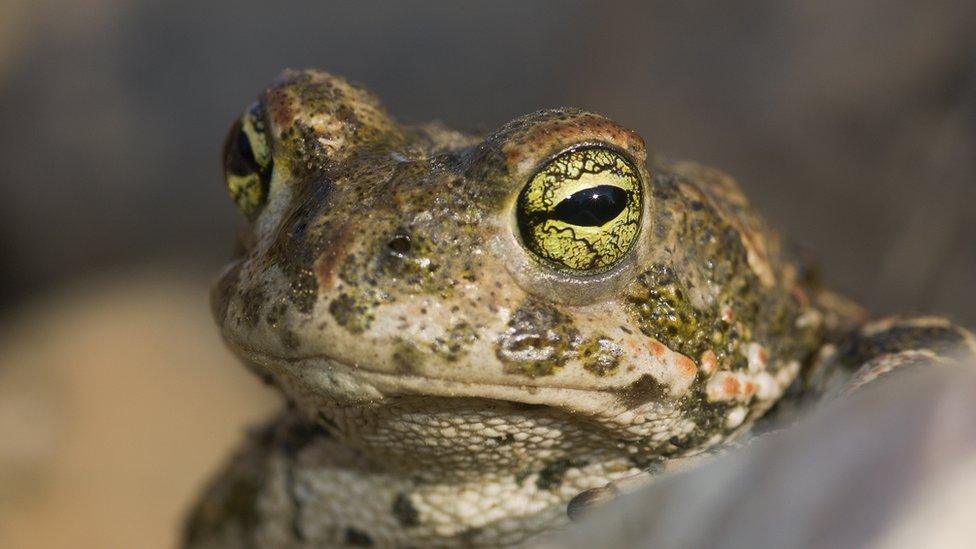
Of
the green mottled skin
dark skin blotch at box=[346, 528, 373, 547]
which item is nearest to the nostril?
the green mottled skin

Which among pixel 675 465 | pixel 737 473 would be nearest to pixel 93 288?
pixel 675 465

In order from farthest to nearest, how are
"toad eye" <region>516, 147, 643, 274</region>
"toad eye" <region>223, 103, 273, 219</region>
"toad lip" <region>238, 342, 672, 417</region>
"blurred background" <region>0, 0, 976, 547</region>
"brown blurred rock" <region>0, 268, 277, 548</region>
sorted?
1. "brown blurred rock" <region>0, 268, 277, 548</region>
2. "blurred background" <region>0, 0, 976, 547</region>
3. "toad eye" <region>223, 103, 273, 219</region>
4. "toad eye" <region>516, 147, 643, 274</region>
5. "toad lip" <region>238, 342, 672, 417</region>

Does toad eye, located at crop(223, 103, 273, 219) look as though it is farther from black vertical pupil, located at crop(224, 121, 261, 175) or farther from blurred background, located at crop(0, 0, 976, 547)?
blurred background, located at crop(0, 0, 976, 547)

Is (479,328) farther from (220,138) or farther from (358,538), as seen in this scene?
(220,138)

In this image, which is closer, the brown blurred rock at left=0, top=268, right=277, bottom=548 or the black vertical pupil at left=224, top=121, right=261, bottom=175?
the black vertical pupil at left=224, top=121, right=261, bottom=175

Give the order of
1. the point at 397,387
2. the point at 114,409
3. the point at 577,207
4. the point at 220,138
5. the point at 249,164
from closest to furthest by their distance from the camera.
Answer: the point at 397,387 < the point at 577,207 < the point at 249,164 < the point at 114,409 < the point at 220,138

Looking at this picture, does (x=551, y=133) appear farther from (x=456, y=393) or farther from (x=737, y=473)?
(x=737, y=473)

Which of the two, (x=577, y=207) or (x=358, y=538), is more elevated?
(x=577, y=207)

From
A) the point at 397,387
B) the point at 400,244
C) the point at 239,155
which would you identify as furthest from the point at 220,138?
the point at 397,387
